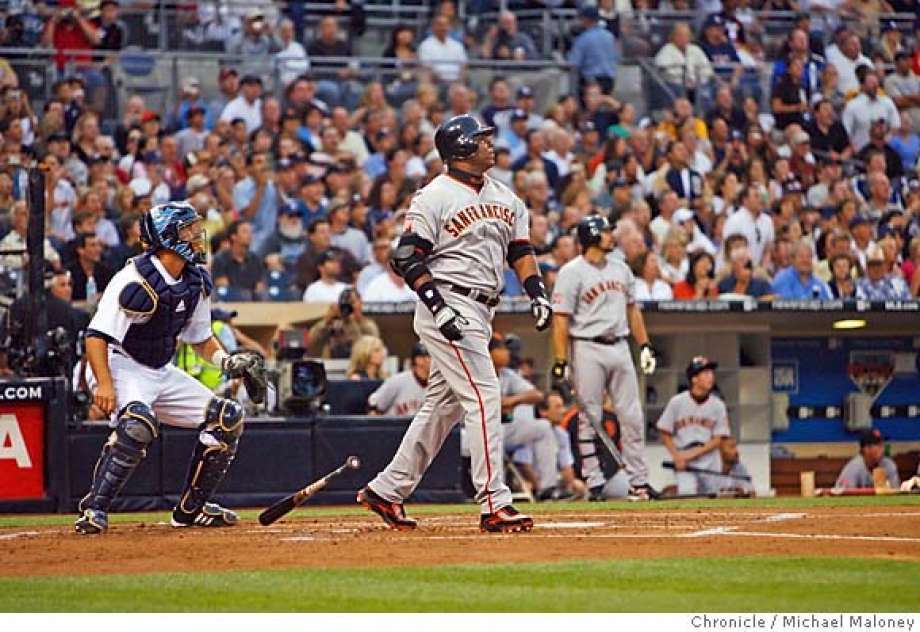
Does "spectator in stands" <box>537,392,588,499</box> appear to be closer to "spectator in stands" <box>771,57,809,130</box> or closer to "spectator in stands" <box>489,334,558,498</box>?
"spectator in stands" <box>489,334,558,498</box>

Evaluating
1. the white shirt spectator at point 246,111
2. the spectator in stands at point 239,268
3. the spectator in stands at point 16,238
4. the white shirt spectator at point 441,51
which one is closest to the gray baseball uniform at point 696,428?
the spectator in stands at point 239,268

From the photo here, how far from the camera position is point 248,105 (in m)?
18.2

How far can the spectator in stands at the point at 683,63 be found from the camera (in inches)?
810

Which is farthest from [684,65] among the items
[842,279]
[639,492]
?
[639,492]

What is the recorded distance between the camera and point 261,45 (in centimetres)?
1909

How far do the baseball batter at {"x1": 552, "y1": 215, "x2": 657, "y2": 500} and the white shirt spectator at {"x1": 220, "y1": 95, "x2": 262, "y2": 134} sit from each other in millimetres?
5535

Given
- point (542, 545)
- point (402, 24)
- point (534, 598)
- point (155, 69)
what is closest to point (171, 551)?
point (542, 545)

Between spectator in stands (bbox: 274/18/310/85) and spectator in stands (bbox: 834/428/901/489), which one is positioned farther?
spectator in stands (bbox: 274/18/310/85)

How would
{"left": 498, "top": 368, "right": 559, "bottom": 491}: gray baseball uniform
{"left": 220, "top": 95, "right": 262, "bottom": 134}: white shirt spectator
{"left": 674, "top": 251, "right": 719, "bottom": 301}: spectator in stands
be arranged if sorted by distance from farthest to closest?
{"left": 220, "top": 95, "right": 262, "bottom": 134}: white shirt spectator, {"left": 674, "top": 251, "right": 719, "bottom": 301}: spectator in stands, {"left": 498, "top": 368, "right": 559, "bottom": 491}: gray baseball uniform

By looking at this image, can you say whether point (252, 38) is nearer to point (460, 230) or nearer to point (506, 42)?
point (506, 42)

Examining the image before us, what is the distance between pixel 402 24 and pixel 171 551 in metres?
12.6

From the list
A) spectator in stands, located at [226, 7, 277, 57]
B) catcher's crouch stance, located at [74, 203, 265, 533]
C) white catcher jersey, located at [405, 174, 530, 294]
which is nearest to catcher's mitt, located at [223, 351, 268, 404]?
catcher's crouch stance, located at [74, 203, 265, 533]

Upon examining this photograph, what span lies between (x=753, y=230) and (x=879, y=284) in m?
1.60

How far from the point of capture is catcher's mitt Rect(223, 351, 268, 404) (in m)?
9.44
